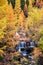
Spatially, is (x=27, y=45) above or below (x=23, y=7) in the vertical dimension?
above

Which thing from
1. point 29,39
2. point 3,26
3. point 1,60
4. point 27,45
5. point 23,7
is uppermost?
point 3,26

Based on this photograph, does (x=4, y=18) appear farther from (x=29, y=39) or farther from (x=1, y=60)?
(x=29, y=39)

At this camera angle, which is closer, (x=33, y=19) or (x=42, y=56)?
(x=42, y=56)

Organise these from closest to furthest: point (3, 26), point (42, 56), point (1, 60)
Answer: point (3, 26)
point (1, 60)
point (42, 56)

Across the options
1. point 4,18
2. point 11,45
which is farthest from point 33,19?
point 4,18

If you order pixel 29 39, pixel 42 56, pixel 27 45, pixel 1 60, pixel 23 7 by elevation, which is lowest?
pixel 23 7

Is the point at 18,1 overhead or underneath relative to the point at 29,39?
underneath

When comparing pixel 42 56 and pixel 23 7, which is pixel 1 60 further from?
pixel 23 7

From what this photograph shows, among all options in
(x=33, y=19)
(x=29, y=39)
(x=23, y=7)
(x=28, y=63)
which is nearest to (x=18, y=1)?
(x=23, y=7)

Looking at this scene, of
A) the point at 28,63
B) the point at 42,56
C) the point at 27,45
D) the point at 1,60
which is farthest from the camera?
the point at 27,45
